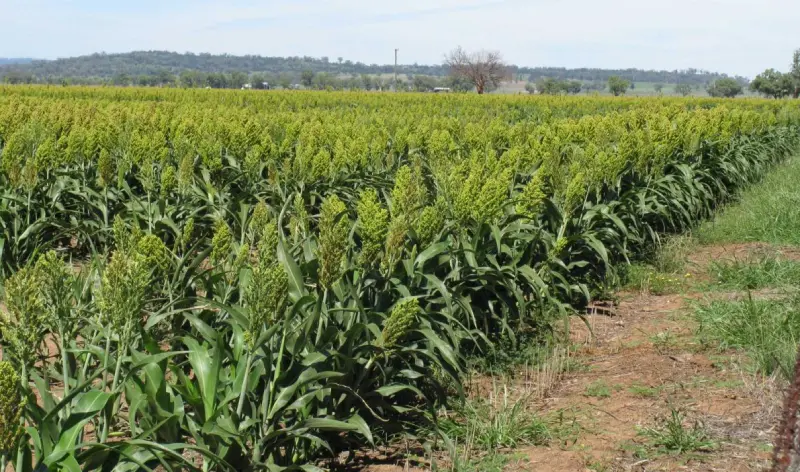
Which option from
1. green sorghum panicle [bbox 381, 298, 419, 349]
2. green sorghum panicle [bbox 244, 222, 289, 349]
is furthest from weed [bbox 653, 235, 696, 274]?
green sorghum panicle [bbox 244, 222, 289, 349]

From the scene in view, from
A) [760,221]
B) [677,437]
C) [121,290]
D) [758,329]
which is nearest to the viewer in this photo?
[121,290]

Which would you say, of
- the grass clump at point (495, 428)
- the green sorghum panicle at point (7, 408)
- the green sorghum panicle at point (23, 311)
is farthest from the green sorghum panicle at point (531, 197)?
the green sorghum panicle at point (7, 408)

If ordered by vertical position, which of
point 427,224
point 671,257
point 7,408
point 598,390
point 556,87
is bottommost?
point 598,390

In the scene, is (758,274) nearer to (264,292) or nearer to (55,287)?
(264,292)

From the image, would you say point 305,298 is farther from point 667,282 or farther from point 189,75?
point 189,75

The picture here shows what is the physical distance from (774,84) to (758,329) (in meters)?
93.2

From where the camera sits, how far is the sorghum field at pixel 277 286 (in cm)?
276

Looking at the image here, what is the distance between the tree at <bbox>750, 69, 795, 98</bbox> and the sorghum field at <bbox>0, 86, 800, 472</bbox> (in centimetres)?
8403

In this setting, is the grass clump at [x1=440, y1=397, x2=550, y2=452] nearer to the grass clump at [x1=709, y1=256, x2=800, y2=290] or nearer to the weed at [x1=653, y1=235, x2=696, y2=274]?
the grass clump at [x1=709, y1=256, x2=800, y2=290]

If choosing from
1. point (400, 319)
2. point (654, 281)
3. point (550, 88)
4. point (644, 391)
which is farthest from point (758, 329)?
point (550, 88)

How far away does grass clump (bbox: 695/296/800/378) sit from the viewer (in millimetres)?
4660

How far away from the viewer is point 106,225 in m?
6.67

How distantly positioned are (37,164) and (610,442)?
4.94 metres

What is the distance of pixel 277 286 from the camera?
2.73 metres
